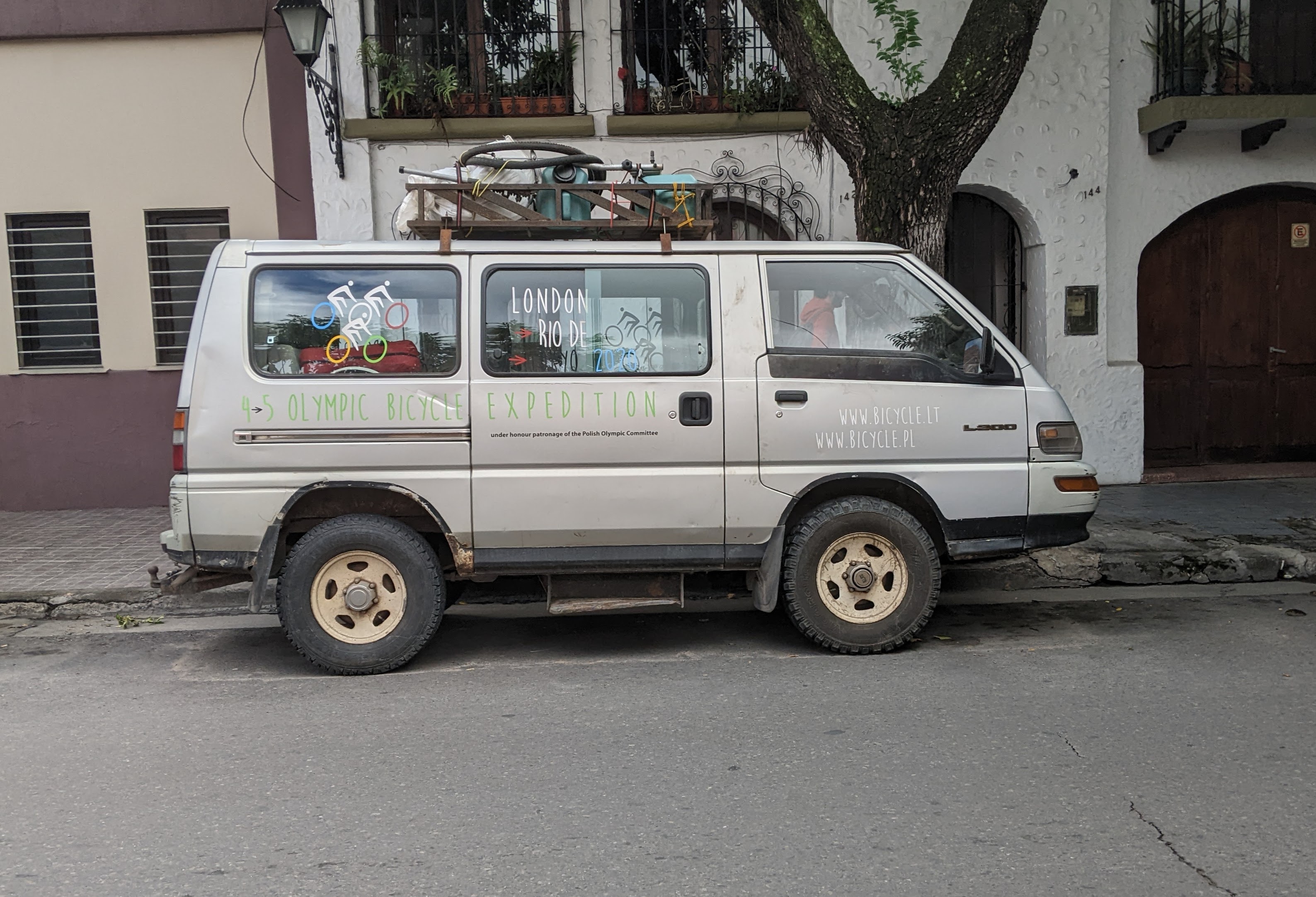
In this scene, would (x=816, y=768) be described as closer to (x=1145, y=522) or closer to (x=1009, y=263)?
(x=1145, y=522)

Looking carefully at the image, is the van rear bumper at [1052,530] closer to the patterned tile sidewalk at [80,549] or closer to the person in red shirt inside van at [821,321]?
the person in red shirt inside van at [821,321]

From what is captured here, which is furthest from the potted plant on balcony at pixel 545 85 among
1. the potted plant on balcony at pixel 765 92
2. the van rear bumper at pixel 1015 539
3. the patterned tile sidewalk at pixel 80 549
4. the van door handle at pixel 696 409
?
the van rear bumper at pixel 1015 539

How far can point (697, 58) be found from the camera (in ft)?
32.9

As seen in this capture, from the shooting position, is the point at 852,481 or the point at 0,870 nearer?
the point at 0,870

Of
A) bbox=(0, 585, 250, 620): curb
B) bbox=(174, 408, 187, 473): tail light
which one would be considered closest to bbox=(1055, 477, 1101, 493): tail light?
bbox=(174, 408, 187, 473): tail light

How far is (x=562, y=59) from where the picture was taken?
9914 millimetres

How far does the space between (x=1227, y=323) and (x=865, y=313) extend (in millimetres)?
6685

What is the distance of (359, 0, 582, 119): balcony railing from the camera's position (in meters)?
9.84

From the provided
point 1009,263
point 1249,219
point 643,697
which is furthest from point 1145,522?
point 643,697

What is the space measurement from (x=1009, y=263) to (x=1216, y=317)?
2053 millimetres

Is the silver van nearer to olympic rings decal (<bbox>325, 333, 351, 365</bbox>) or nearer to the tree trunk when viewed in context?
olympic rings decal (<bbox>325, 333, 351, 365</bbox>)

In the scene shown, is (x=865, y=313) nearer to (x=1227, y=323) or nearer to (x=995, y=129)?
(x=995, y=129)

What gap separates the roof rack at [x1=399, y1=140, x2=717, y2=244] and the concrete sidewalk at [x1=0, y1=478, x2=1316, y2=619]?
7.95ft

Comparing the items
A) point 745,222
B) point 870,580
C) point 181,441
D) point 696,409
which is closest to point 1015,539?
point 870,580
